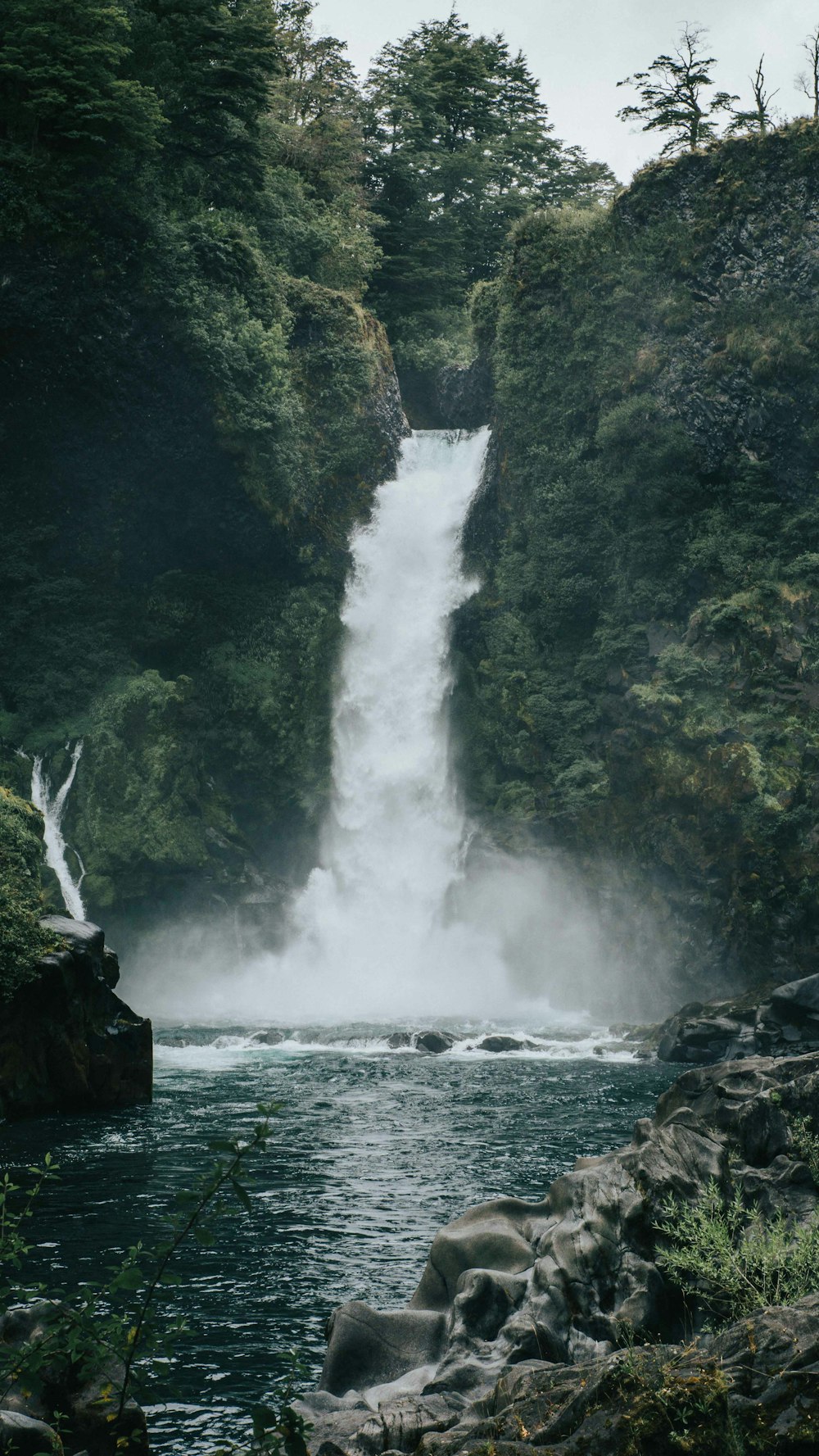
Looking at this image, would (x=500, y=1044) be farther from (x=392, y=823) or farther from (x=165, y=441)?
(x=165, y=441)

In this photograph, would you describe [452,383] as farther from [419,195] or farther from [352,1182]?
[352,1182]

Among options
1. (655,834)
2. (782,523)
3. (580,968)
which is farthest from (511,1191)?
(782,523)

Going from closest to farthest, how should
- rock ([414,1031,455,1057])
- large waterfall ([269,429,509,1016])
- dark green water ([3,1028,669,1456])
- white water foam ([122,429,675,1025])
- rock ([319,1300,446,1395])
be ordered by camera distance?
rock ([319,1300,446,1395]), dark green water ([3,1028,669,1456]), rock ([414,1031,455,1057]), white water foam ([122,429,675,1025]), large waterfall ([269,429,509,1016])

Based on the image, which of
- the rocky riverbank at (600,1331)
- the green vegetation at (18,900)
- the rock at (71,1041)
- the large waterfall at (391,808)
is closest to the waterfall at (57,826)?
the large waterfall at (391,808)

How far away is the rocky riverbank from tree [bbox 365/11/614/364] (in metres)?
38.3

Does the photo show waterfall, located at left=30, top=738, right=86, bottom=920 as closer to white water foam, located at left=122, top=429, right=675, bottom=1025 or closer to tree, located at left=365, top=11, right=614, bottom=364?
white water foam, located at left=122, top=429, right=675, bottom=1025

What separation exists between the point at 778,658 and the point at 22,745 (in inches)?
810

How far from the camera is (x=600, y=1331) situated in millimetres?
7914

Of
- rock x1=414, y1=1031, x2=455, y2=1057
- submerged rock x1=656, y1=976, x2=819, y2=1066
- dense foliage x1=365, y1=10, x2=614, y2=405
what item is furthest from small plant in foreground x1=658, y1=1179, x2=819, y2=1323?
dense foliage x1=365, y1=10, x2=614, y2=405

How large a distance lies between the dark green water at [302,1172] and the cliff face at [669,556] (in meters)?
7.19

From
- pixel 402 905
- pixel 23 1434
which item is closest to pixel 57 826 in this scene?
pixel 402 905

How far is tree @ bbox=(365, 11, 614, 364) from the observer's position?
153 ft

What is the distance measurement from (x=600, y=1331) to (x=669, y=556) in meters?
26.6

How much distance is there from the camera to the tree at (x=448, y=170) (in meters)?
46.7
